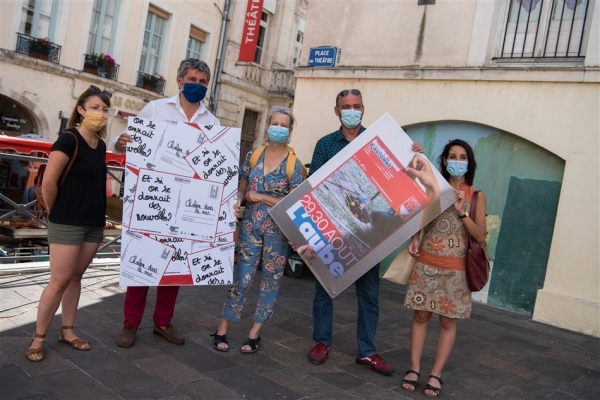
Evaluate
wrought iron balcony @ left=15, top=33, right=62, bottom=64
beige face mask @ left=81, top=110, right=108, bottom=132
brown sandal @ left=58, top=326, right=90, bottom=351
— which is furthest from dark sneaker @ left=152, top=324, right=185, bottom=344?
wrought iron balcony @ left=15, top=33, right=62, bottom=64

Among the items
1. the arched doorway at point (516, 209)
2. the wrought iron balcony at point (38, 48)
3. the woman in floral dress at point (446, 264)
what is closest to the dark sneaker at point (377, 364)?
the woman in floral dress at point (446, 264)

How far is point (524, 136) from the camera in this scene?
7.75 meters

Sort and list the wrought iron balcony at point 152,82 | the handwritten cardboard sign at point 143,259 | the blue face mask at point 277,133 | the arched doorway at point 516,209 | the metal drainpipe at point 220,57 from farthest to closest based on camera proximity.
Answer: the metal drainpipe at point 220,57 < the wrought iron balcony at point 152,82 < the arched doorway at point 516,209 < the blue face mask at point 277,133 < the handwritten cardboard sign at point 143,259

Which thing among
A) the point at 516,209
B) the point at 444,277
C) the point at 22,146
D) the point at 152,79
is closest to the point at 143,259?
the point at 444,277

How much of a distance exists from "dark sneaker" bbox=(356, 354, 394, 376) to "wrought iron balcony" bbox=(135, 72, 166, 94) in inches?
717

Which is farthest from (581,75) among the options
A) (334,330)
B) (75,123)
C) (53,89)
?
(53,89)

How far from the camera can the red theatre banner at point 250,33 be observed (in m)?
21.1

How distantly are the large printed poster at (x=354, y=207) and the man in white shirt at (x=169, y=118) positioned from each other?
A: 102 centimetres

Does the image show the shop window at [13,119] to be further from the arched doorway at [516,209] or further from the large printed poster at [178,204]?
the large printed poster at [178,204]

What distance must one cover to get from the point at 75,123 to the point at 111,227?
437cm

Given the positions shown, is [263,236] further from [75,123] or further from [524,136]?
[524,136]

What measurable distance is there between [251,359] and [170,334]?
2.26ft

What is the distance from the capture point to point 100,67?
19.0 metres

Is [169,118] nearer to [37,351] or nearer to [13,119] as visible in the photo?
[37,351]
